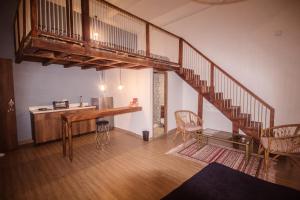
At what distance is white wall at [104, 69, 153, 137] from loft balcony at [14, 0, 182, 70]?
46 centimetres

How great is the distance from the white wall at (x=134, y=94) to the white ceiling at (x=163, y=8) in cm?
204

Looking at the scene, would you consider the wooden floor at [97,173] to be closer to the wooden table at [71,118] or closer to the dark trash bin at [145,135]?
the wooden table at [71,118]

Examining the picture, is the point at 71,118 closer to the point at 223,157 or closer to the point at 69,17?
the point at 69,17

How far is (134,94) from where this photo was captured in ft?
17.8

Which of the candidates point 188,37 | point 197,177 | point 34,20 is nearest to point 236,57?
point 188,37

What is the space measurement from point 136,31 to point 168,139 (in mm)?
4535

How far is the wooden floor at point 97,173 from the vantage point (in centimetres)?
257

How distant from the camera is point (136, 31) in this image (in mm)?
6633

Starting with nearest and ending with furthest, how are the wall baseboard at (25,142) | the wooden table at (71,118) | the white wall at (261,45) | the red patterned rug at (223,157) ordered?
the red patterned rug at (223,157) < the wooden table at (71,118) < the white wall at (261,45) < the wall baseboard at (25,142)

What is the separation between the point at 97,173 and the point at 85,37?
2.64 meters

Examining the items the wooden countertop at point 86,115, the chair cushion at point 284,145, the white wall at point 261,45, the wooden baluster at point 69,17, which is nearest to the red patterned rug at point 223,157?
the chair cushion at point 284,145

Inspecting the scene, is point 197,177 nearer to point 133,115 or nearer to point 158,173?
point 158,173

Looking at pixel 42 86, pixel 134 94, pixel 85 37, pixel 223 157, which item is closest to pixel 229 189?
pixel 223 157

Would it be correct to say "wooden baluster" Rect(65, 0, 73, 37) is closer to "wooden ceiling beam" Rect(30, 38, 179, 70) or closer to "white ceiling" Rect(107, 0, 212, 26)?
"wooden ceiling beam" Rect(30, 38, 179, 70)
